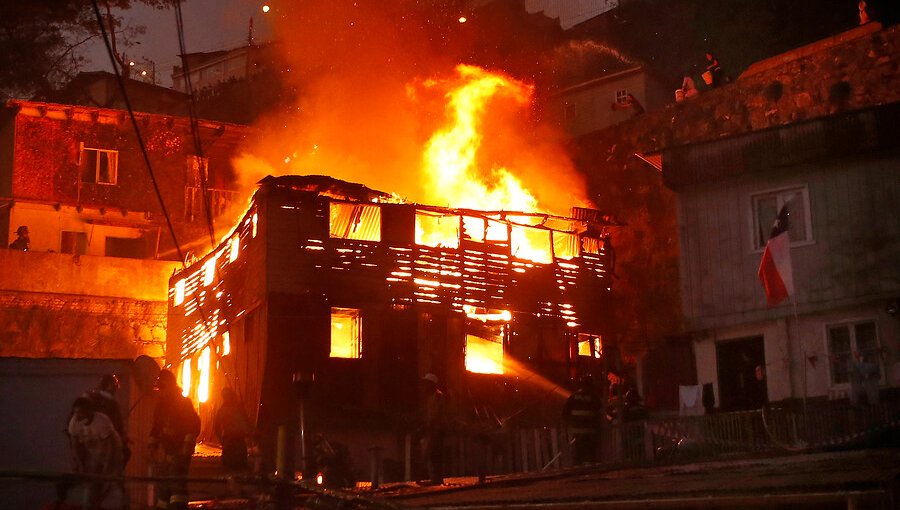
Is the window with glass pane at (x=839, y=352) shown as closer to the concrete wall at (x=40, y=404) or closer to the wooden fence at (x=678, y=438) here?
the wooden fence at (x=678, y=438)

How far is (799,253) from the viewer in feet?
78.2

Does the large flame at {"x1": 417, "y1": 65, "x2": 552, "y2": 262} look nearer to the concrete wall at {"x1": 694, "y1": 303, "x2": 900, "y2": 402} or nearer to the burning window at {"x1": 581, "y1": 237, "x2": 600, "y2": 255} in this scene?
the burning window at {"x1": 581, "y1": 237, "x2": 600, "y2": 255}

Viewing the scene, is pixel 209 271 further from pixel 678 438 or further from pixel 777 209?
pixel 678 438

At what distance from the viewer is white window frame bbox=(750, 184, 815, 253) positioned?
23891mm

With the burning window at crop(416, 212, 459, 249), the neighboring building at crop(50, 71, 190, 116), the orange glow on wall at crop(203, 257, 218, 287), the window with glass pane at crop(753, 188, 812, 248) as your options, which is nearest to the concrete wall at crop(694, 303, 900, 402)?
the window with glass pane at crop(753, 188, 812, 248)

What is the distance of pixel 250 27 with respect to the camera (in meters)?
65.8

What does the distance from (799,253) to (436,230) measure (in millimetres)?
9708

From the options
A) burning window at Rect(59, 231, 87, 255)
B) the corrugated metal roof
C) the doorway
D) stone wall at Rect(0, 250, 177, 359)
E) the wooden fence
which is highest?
burning window at Rect(59, 231, 87, 255)

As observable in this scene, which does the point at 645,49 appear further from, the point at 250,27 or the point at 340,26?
the point at 250,27

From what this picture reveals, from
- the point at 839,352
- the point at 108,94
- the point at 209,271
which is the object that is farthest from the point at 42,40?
the point at 839,352

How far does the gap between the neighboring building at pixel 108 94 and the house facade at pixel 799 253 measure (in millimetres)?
29074

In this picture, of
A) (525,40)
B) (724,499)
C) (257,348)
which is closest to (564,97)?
(525,40)

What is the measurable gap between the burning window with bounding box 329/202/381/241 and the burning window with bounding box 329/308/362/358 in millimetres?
1999

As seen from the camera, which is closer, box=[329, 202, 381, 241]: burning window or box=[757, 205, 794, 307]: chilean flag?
box=[757, 205, 794, 307]: chilean flag
